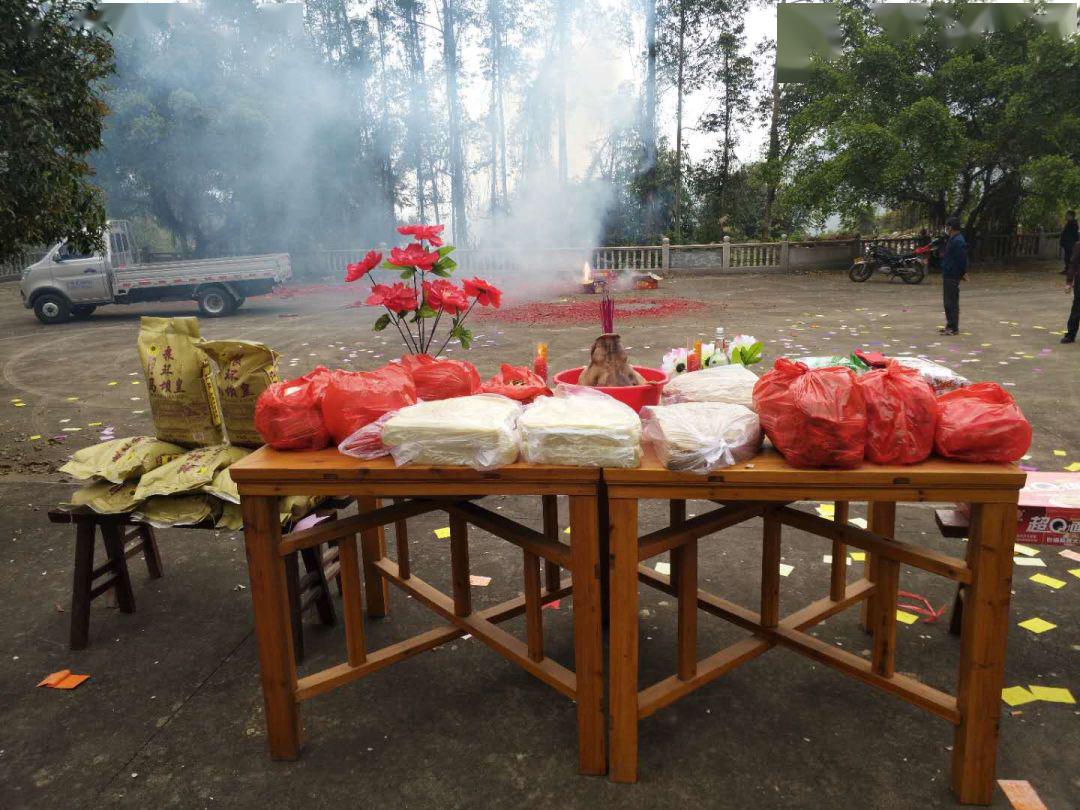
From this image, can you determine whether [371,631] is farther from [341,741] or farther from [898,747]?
[898,747]

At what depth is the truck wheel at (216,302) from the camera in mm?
15617

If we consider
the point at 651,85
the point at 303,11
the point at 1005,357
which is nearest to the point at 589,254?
the point at 651,85

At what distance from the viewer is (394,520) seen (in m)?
2.51

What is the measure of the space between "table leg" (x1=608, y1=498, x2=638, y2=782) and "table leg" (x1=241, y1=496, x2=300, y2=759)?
1.03 meters

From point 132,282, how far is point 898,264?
17.4 metres

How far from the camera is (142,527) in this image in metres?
3.52

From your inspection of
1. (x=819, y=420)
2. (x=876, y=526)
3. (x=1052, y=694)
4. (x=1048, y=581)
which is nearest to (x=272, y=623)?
(x=819, y=420)

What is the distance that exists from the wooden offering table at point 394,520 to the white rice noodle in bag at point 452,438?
0.11 ft

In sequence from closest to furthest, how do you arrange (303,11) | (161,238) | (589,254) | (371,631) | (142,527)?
1. (371,631)
2. (142,527)
3. (589,254)
4. (303,11)
5. (161,238)

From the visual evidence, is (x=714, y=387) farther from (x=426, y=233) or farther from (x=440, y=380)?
(x=426, y=233)

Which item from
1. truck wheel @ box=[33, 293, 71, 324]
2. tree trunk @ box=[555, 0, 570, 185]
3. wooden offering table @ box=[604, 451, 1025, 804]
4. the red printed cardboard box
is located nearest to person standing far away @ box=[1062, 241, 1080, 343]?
the red printed cardboard box

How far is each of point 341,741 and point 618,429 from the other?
1446 millimetres

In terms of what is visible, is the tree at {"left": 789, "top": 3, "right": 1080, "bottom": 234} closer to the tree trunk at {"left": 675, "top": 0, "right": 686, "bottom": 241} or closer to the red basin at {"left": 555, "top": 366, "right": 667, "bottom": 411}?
the tree trunk at {"left": 675, "top": 0, "right": 686, "bottom": 241}

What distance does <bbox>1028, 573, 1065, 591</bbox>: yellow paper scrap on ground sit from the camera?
3.31m
